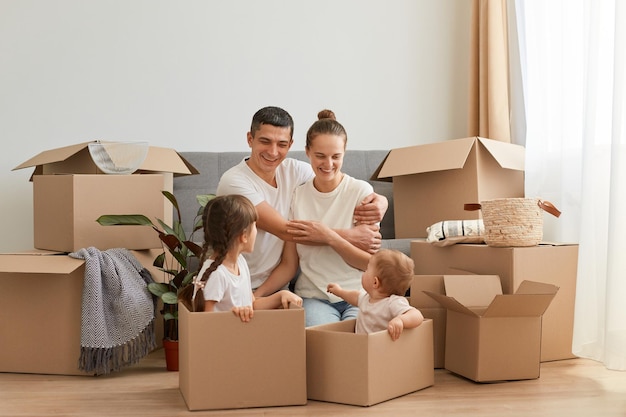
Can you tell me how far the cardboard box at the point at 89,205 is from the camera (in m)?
2.65

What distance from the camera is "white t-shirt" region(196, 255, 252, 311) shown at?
2104 millimetres

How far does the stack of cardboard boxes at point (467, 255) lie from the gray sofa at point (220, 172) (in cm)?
12

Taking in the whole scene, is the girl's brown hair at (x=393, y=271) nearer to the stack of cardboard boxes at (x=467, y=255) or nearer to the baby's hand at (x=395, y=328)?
the baby's hand at (x=395, y=328)

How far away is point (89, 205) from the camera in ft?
8.75

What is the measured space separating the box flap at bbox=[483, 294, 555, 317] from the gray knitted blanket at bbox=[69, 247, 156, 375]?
114cm

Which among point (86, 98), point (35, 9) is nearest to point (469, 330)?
point (86, 98)

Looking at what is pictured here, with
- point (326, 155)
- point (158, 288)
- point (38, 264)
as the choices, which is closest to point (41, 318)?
point (38, 264)

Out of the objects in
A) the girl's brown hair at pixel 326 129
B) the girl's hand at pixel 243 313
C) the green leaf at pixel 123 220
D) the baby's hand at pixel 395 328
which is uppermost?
the girl's brown hair at pixel 326 129

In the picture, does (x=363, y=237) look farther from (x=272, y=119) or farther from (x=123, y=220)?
(x=123, y=220)

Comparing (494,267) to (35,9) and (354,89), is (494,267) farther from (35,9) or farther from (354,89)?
(35,9)

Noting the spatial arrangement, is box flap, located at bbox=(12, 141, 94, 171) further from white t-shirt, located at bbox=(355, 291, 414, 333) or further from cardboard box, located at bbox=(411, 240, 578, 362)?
cardboard box, located at bbox=(411, 240, 578, 362)

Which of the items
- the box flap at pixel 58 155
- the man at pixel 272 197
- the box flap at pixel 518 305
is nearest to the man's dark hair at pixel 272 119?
the man at pixel 272 197

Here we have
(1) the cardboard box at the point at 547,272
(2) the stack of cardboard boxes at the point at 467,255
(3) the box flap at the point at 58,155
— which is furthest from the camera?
(3) the box flap at the point at 58,155

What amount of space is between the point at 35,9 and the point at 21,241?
1.17m
